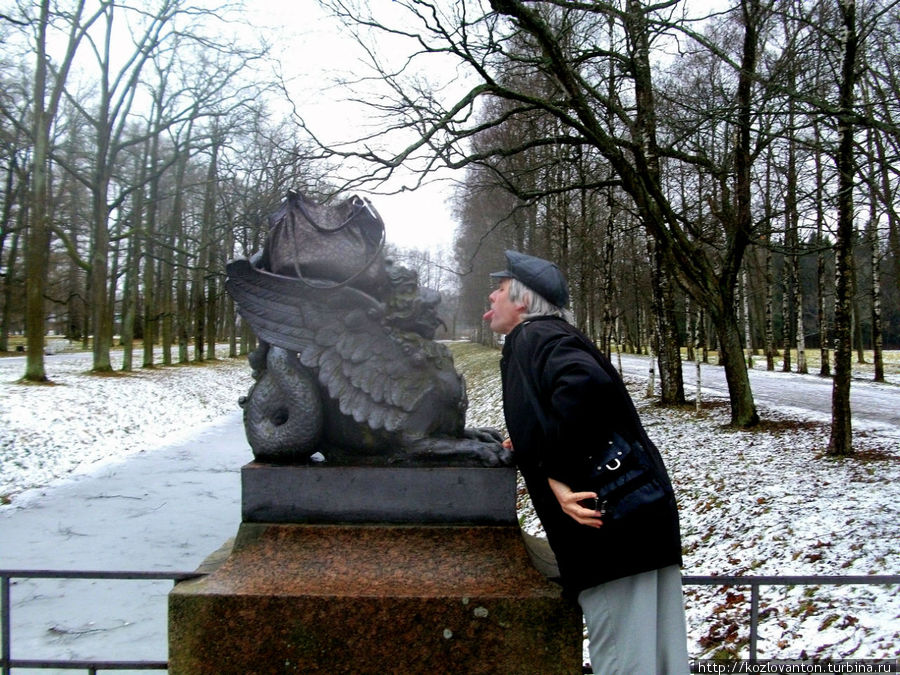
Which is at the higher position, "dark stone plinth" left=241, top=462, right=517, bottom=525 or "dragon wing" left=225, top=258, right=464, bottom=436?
"dragon wing" left=225, top=258, right=464, bottom=436

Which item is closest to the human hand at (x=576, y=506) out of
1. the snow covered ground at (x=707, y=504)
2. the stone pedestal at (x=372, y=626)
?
the stone pedestal at (x=372, y=626)

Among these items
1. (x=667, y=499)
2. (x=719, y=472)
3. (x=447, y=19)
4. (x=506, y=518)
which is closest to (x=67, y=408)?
(x=447, y=19)

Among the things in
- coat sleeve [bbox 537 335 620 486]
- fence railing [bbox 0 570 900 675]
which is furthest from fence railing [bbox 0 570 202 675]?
coat sleeve [bbox 537 335 620 486]

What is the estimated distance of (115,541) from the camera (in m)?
7.72

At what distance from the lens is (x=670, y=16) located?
32.3 feet

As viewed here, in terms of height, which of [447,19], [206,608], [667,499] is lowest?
[206,608]

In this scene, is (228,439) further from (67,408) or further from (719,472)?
(719,472)

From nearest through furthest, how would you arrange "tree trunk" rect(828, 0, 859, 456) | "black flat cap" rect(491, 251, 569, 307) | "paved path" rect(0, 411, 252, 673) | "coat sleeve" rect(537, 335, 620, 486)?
"coat sleeve" rect(537, 335, 620, 486) < "black flat cap" rect(491, 251, 569, 307) < "paved path" rect(0, 411, 252, 673) < "tree trunk" rect(828, 0, 859, 456)

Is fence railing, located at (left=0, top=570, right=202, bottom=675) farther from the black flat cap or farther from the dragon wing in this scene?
the black flat cap

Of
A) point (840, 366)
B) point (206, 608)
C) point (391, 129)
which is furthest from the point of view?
point (391, 129)

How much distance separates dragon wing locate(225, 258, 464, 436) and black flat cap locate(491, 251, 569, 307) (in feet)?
2.80

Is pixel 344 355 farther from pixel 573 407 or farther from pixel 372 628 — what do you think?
pixel 573 407

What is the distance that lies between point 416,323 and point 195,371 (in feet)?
81.5

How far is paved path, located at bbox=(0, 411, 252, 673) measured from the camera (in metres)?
Result: 5.07
